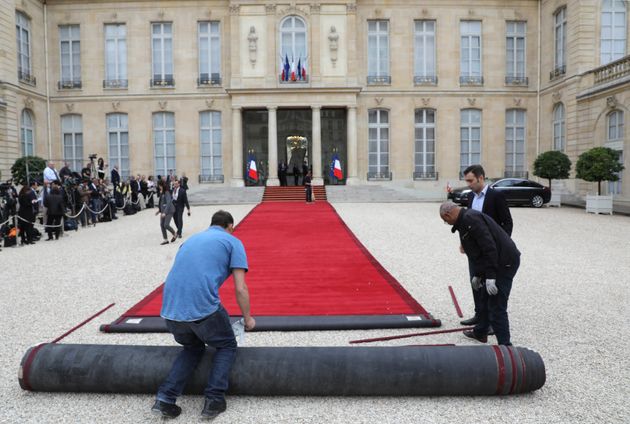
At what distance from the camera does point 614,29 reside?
2619cm

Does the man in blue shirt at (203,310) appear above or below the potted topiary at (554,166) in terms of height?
below

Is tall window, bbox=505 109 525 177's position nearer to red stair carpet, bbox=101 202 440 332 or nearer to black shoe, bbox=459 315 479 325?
red stair carpet, bbox=101 202 440 332

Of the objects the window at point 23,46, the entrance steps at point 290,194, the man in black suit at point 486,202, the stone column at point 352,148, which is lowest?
the entrance steps at point 290,194

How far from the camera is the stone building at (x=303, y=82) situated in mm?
29156

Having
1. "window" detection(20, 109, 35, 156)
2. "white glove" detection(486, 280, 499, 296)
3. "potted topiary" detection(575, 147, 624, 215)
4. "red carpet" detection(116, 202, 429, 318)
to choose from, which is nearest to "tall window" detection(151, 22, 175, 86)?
"window" detection(20, 109, 35, 156)

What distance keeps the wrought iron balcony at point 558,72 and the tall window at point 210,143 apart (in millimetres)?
18775

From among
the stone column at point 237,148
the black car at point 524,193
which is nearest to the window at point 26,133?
the stone column at point 237,148

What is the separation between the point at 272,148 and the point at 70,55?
1287cm

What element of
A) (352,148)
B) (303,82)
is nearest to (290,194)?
(352,148)

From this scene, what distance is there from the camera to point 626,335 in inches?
225

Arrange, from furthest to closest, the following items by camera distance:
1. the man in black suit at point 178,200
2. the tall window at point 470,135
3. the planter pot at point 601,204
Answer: the tall window at point 470,135 → the planter pot at point 601,204 → the man in black suit at point 178,200

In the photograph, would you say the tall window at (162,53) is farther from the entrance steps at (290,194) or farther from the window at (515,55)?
the window at (515,55)

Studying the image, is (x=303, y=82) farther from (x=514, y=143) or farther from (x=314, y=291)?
(x=314, y=291)

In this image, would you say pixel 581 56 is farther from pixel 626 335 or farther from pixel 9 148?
pixel 9 148
